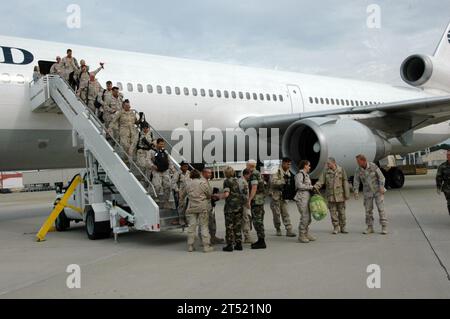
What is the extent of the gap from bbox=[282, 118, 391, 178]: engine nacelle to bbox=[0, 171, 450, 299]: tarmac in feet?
9.63

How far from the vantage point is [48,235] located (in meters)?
8.30

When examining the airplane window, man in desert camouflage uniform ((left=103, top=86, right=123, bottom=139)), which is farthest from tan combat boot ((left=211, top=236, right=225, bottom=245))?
the airplane window

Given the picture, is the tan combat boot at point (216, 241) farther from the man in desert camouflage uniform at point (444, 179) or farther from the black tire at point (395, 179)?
the black tire at point (395, 179)

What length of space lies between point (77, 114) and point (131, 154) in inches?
50.0

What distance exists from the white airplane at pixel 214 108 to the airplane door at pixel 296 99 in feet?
0.11

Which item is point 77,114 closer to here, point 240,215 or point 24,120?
point 24,120

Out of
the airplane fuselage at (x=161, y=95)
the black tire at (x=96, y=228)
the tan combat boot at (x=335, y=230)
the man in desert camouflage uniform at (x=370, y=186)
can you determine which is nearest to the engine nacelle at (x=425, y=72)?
the airplane fuselage at (x=161, y=95)

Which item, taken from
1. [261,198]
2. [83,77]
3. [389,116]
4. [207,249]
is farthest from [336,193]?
[389,116]

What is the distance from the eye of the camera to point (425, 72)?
18.3m

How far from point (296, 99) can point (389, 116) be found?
2986 millimetres

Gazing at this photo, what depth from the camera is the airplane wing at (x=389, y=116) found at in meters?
12.1

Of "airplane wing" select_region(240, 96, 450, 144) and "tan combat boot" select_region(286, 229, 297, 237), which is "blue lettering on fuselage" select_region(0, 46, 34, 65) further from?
"tan combat boot" select_region(286, 229, 297, 237)

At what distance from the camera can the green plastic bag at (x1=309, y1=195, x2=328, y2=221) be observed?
6.56 metres
